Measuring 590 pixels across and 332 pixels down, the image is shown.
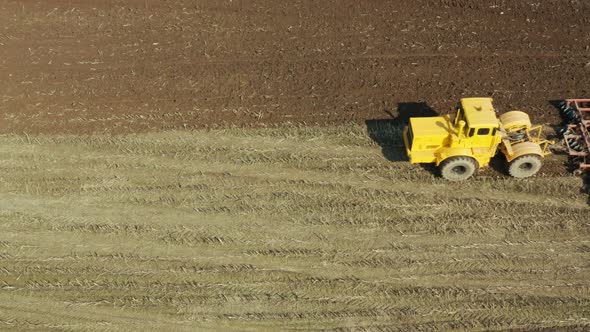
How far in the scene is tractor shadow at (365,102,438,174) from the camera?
49.2 feet

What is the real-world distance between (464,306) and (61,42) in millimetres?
15282

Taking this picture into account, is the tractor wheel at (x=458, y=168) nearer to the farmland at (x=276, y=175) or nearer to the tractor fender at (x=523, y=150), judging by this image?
the farmland at (x=276, y=175)

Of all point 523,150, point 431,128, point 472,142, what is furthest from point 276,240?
point 523,150

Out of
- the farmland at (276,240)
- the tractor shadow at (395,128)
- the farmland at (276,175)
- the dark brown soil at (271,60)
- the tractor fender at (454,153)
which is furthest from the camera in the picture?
the dark brown soil at (271,60)

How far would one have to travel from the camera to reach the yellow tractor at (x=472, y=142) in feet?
43.8

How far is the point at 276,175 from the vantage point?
14.6m

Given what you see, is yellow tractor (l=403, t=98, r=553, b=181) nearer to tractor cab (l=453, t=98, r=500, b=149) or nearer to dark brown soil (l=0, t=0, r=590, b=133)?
tractor cab (l=453, t=98, r=500, b=149)

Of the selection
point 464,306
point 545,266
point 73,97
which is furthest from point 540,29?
point 73,97

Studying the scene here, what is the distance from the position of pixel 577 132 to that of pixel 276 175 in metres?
8.46

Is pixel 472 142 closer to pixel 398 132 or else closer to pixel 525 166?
pixel 525 166

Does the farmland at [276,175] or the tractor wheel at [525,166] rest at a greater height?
the tractor wheel at [525,166]

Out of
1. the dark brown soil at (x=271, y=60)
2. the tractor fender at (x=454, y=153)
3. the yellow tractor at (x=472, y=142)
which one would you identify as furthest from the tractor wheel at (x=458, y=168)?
the dark brown soil at (x=271, y=60)

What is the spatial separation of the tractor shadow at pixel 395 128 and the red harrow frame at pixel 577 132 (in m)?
3.64

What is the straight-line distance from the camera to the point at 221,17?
19203 mm
